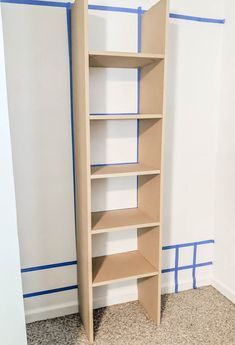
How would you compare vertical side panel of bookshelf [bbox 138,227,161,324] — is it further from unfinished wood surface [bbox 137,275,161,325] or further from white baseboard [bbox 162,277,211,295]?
white baseboard [bbox 162,277,211,295]

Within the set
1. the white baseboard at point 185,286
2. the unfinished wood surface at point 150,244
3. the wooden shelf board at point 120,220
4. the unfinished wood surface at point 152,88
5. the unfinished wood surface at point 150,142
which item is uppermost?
the unfinished wood surface at point 152,88

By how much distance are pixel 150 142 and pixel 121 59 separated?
0.53 m

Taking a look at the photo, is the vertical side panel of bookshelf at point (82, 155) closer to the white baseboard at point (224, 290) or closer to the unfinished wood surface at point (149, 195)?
the unfinished wood surface at point (149, 195)

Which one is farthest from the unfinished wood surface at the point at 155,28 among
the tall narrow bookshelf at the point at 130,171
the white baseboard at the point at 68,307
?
the white baseboard at the point at 68,307

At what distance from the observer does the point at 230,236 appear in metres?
2.32

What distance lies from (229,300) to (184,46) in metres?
1.84

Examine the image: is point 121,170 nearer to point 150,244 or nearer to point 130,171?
point 130,171

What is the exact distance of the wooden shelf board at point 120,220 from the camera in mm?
1865

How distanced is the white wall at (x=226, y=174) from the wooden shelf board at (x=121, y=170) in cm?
66

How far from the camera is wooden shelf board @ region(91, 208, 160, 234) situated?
187 cm

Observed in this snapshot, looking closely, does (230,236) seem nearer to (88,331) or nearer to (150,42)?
(88,331)

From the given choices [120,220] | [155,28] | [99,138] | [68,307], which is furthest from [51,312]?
[155,28]

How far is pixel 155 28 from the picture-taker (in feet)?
6.11

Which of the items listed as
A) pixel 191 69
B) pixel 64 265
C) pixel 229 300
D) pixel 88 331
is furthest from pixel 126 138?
pixel 229 300
